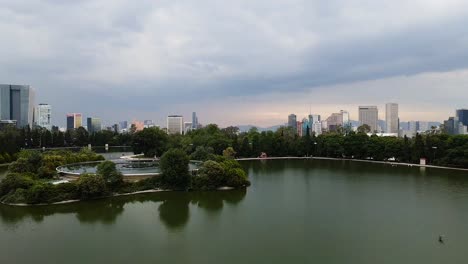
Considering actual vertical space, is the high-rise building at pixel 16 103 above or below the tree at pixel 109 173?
above

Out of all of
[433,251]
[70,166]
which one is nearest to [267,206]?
[433,251]

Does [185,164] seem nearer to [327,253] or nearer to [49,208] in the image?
[49,208]

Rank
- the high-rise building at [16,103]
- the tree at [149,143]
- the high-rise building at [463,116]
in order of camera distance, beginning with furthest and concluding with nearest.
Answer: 1. the high-rise building at [16,103]
2. the high-rise building at [463,116]
3. the tree at [149,143]

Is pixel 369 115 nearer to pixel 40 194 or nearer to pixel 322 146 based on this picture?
pixel 322 146

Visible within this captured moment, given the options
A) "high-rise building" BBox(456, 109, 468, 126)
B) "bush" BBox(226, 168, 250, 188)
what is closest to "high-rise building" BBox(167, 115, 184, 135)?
"high-rise building" BBox(456, 109, 468, 126)

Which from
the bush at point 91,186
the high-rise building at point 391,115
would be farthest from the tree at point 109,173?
the high-rise building at point 391,115

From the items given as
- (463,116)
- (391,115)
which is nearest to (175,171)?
(463,116)

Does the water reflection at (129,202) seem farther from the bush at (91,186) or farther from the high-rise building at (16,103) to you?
the high-rise building at (16,103)
